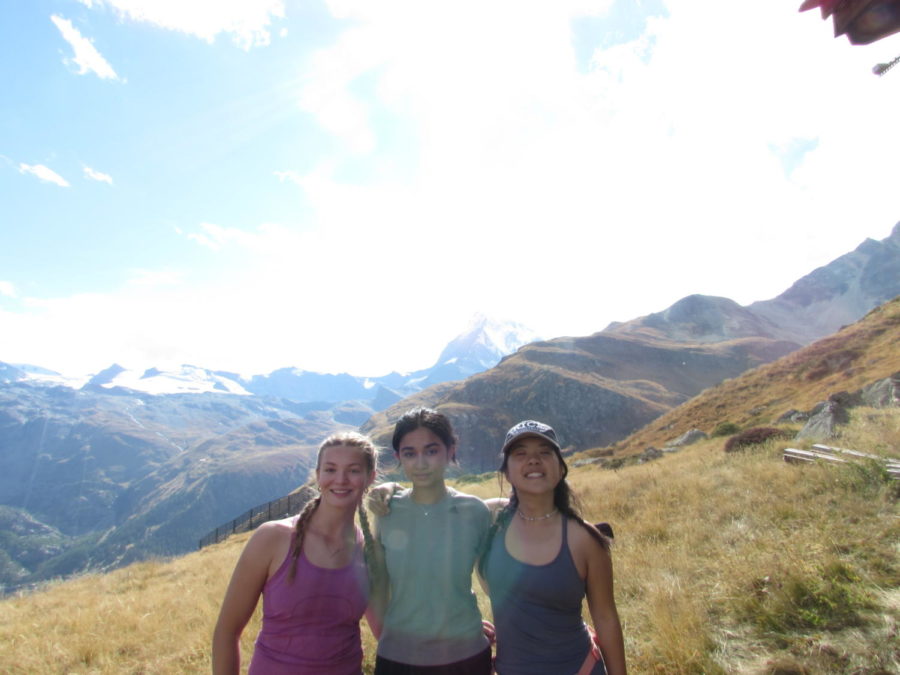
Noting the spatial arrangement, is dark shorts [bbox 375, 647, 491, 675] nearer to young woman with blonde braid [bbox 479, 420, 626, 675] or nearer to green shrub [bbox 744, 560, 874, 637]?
young woman with blonde braid [bbox 479, 420, 626, 675]

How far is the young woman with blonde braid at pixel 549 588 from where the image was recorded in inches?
105

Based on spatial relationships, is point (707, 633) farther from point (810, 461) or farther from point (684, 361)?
point (684, 361)

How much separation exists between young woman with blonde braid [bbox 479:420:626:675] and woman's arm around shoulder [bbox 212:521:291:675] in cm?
141

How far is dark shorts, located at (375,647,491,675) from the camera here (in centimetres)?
270

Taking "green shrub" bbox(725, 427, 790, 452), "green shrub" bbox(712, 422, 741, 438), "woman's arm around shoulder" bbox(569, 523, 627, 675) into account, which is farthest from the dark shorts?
"green shrub" bbox(712, 422, 741, 438)

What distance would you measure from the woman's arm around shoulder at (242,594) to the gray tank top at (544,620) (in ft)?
A: 4.93

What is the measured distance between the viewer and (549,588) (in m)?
2.68

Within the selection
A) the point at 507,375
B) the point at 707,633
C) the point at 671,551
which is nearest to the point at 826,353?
the point at 671,551

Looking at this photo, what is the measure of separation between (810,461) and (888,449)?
125 centimetres

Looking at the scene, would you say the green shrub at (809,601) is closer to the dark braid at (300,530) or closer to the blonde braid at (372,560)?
the blonde braid at (372,560)

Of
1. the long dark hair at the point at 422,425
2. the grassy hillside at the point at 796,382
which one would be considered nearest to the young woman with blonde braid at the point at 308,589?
Result: the long dark hair at the point at 422,425

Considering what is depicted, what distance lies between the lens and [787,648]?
3.49m

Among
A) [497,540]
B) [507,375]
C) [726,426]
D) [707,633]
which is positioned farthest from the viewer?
[507,375]

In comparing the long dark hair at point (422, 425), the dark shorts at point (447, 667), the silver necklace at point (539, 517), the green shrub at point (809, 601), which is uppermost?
the long dark hair at point (422, 425)
